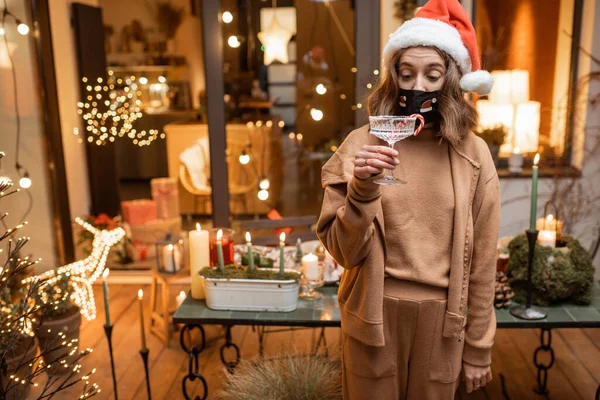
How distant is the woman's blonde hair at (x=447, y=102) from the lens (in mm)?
1499

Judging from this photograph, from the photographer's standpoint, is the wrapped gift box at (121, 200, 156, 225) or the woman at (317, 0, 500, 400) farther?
the wrapped gift box at (121, 200, 156, 225)

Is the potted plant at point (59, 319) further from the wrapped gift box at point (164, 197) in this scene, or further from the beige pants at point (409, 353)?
the wrapped gift box at point (164, 197)

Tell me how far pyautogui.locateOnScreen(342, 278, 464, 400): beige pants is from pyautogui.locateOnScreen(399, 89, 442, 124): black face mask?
1.46 ft

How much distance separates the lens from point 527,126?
3.66m

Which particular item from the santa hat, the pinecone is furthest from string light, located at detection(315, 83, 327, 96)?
the santa hat

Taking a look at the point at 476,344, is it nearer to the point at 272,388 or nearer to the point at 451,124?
the point at 451,124

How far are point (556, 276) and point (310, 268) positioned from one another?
2.92ft

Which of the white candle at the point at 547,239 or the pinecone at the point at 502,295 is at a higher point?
the white candle at the point at 547,239

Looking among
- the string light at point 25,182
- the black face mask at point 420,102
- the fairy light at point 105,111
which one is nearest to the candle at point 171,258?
the string light at point 25,182

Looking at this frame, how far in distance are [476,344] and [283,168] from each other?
2.67m

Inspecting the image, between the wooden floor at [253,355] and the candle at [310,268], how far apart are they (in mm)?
451

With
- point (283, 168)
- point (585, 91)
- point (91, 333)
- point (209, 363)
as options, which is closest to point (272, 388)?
point (209, 363)

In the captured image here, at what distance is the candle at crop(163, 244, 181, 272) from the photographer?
3.11m

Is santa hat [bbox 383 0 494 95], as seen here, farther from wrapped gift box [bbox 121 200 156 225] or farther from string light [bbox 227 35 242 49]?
wrapped gift box [bbox 121 200 156 225]
